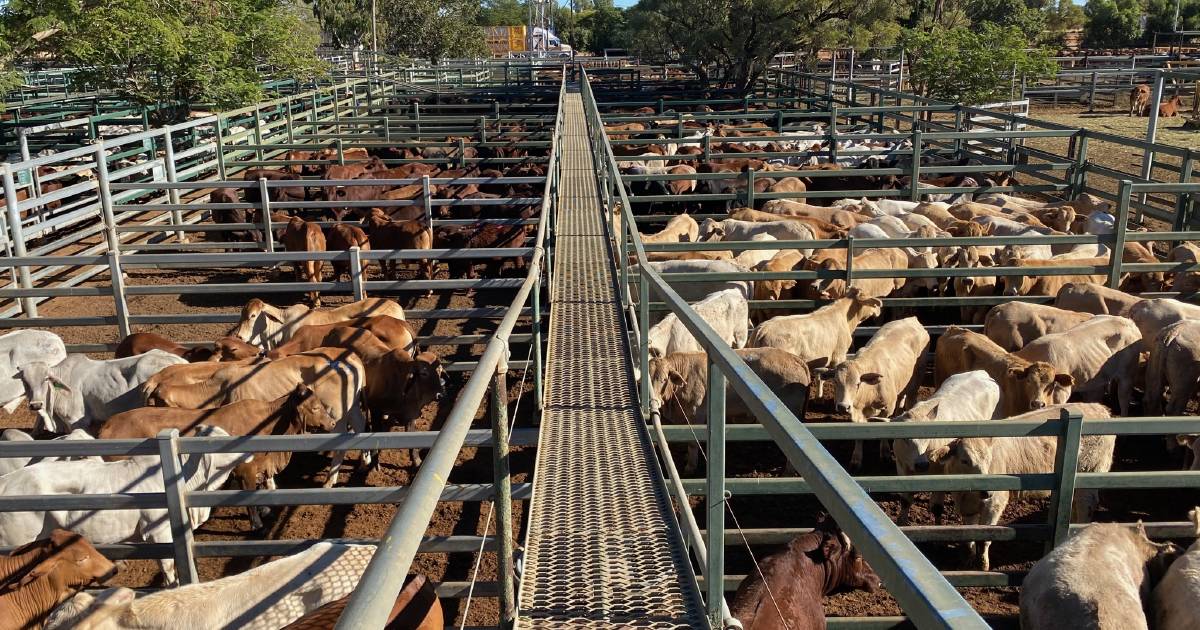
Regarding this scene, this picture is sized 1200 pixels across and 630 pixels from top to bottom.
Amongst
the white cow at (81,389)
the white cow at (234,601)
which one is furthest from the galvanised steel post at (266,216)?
the white cow at (234,601)

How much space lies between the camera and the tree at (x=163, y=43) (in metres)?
18.0

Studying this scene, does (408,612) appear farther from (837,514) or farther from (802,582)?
(837,514)

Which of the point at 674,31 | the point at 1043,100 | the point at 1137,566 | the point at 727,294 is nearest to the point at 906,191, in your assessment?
the point at 727,294

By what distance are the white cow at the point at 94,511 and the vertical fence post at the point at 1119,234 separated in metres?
9.04

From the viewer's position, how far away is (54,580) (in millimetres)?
4703

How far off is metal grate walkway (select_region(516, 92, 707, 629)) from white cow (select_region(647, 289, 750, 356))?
1.89 meters

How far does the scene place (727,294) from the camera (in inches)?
366

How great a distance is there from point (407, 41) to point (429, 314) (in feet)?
186

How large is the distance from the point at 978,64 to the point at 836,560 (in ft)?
68.3

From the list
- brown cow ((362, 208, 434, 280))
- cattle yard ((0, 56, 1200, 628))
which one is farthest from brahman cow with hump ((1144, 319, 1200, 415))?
brown cow ((362, 208, 434, 280))

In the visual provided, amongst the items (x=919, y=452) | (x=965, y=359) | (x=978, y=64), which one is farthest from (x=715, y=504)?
(x=978, y=64)

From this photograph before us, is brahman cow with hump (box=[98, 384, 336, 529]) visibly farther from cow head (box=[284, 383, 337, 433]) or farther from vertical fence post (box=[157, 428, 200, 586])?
vertical fence post (box=[157, 428, 200, 586])

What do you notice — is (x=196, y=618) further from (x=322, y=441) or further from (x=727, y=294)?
(x=727, y=294)

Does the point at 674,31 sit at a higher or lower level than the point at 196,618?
higher
